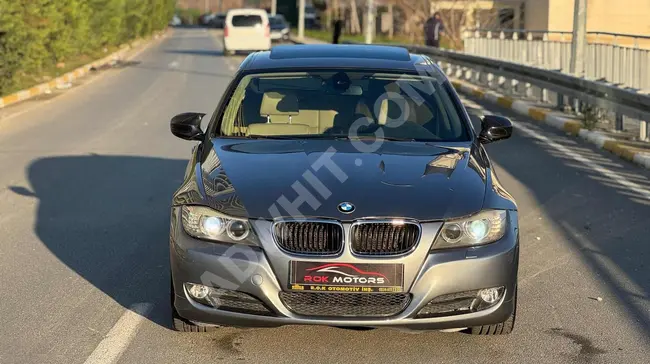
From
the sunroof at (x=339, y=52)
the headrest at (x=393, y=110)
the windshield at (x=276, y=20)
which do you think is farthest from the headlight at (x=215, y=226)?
the windshield at (x=276, y=20)

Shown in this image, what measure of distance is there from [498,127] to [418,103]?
534 mm

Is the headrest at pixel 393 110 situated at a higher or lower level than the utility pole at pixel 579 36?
lower

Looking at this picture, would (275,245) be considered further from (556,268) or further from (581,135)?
(581,135)

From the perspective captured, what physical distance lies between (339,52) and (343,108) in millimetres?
663

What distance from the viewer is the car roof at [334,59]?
21.8ft

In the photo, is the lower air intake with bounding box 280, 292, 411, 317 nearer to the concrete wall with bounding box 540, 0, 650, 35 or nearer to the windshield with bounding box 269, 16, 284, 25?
the concrete wall with bounding box 540, 0, 650, 35

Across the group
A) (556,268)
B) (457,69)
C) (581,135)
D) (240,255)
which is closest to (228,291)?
(240,255)

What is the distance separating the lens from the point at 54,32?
96.8 feet

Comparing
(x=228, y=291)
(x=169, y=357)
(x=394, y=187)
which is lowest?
(x=169, y=357)

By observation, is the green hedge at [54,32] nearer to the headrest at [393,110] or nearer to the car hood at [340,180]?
the headrest at [393,110]

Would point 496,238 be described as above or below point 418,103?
below

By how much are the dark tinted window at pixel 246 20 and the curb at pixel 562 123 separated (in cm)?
1783

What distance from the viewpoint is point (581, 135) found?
47.6ft

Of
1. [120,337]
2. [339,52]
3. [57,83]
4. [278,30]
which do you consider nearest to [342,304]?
[120,337]
